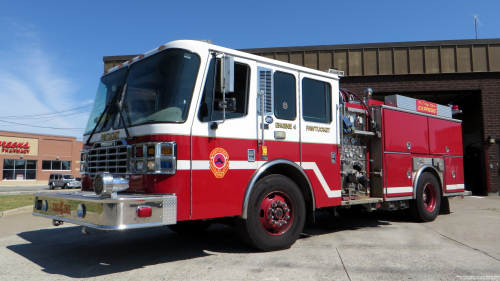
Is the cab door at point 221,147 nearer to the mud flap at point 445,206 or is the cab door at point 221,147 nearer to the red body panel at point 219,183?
the red body panel at point 219,183

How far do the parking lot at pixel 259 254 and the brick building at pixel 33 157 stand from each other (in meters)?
39.8

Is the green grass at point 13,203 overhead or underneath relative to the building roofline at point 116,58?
underneath

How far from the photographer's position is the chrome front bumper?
3.74 meters

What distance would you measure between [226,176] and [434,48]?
1335 cm

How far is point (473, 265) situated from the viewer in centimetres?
441

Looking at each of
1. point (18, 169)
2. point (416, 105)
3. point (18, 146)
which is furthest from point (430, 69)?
point (18, 169)

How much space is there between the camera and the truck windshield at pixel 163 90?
14.2ft

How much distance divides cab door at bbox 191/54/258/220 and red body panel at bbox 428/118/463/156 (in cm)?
505

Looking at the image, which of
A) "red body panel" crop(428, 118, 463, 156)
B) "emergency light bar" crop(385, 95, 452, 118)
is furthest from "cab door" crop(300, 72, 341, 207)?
"red body panel" crop(428, 118, 463, 156)

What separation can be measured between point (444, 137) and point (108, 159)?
23.9 feet

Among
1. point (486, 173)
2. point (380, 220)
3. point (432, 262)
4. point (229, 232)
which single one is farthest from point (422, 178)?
point (486, 173)

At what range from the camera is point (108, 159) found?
475cm

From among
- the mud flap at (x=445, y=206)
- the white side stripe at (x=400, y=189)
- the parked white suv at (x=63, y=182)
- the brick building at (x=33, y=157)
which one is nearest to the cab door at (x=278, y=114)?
the white side stripe at (x=400, y=189)

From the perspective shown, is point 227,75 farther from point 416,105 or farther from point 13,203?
point 13,203
